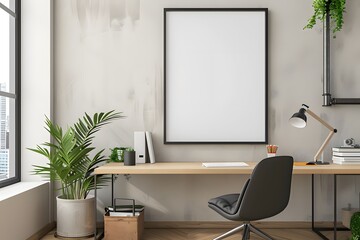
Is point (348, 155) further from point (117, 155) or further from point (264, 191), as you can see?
point (117, 155)

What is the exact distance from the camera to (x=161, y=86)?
3.91 metres

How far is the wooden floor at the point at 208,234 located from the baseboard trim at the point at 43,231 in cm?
4

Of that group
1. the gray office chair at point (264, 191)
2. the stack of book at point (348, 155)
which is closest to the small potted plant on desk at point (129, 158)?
the gray office chair at point (264, 191)

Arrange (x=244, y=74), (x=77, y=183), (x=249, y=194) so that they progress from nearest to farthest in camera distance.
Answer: (x=249, y=194) < (x=77, y=183) < (x=244, y=74)

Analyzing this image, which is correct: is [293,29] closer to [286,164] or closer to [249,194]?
[286,164]

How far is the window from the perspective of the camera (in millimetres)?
3564

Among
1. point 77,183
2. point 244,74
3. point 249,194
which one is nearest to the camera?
point 249,194

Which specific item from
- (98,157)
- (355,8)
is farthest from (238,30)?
(98,157)

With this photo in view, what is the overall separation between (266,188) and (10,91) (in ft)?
8.13

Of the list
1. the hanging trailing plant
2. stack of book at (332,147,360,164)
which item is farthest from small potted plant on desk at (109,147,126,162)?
the hanging trailing plant

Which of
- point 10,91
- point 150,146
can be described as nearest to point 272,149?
point 150,146

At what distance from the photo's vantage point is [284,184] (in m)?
2.90

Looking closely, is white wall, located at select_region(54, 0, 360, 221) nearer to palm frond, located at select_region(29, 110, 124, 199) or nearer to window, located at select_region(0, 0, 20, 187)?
palm frond, located at select_region(29, 110, 124, 199)

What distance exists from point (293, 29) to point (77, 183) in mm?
2522
